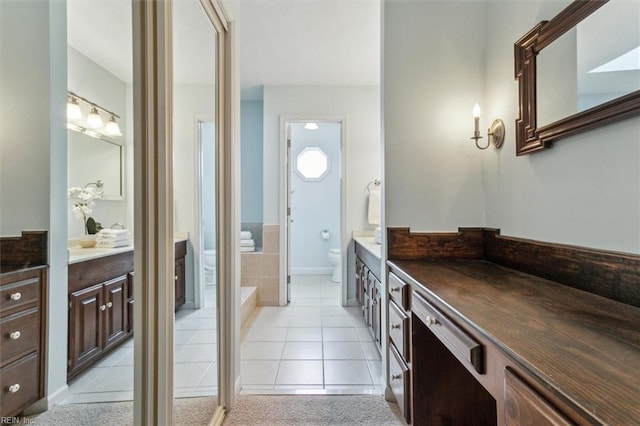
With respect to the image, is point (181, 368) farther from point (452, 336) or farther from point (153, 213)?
point (452, 336)

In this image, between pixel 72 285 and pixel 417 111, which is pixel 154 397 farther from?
pixel 417 111

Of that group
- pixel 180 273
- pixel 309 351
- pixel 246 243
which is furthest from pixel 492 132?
pixel 246 243

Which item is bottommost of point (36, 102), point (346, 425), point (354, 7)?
point (346, 425)

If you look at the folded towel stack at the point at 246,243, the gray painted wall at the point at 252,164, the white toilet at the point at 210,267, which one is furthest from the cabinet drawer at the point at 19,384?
the gray painted wall at the point at 252,164

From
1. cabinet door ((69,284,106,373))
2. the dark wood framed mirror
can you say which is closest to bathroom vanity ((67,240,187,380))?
cabinet door ((69,284,106,373))

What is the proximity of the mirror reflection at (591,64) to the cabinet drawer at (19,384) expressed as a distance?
1.70 m

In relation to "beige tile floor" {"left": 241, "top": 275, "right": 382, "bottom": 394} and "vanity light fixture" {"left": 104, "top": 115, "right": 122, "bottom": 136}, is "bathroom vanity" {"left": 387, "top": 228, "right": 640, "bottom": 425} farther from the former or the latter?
"vanity light fixture" {"left": 104, "top": 115, "right": 122, "bottom": 136}

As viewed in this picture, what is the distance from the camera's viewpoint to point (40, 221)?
0.60 meters

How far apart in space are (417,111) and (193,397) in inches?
74.2

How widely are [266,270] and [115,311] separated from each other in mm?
2611

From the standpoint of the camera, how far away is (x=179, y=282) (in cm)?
120

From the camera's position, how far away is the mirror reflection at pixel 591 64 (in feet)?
2.99

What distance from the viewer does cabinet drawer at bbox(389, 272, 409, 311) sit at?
4.48 feet

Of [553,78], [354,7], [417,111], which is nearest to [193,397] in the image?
[417,111]
